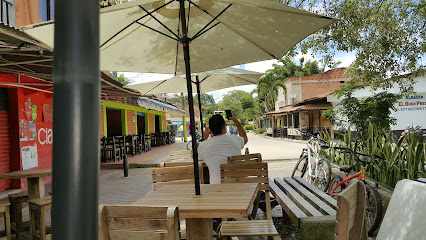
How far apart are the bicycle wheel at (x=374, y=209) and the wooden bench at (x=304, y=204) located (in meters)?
0.61

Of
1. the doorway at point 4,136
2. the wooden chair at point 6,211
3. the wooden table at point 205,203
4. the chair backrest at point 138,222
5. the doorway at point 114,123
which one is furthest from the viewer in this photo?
the doorway at point 114,123

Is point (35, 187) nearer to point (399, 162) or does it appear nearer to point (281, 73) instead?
point (399, 162)

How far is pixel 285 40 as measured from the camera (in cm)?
350

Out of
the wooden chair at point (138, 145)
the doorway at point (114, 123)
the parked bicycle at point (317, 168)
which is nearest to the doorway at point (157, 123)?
the doorway at point (114, 123)

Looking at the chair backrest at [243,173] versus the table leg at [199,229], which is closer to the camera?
the table leg at [199,229]

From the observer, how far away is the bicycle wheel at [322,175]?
16.9 feet

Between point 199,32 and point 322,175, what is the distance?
3.62 m

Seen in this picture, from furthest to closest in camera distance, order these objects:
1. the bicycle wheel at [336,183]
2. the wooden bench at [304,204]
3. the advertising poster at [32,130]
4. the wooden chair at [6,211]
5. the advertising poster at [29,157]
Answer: the advertising poster at [32,130] → the advertising poster at [29,157] → the bicycle wheel at [336,183] → the wooden chair at [6,211] → the wooden bench at [304,204]

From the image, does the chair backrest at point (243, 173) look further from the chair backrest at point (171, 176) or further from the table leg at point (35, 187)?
the table leg at point (35, 187)

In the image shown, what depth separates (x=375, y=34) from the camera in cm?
682

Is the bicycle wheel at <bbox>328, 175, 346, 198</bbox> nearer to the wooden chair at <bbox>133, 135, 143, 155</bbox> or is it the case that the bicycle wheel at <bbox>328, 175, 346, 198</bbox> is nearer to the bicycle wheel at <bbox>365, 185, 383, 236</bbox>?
the bicycle wheel at <bbox>365, 185, 383, 236</bbox>

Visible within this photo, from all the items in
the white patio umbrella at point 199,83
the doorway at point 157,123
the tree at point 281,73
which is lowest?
the doorway at point 157,123

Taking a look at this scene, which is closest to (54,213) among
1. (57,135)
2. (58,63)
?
(57,135)

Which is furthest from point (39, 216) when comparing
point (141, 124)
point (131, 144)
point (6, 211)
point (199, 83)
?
point (141, 124)
